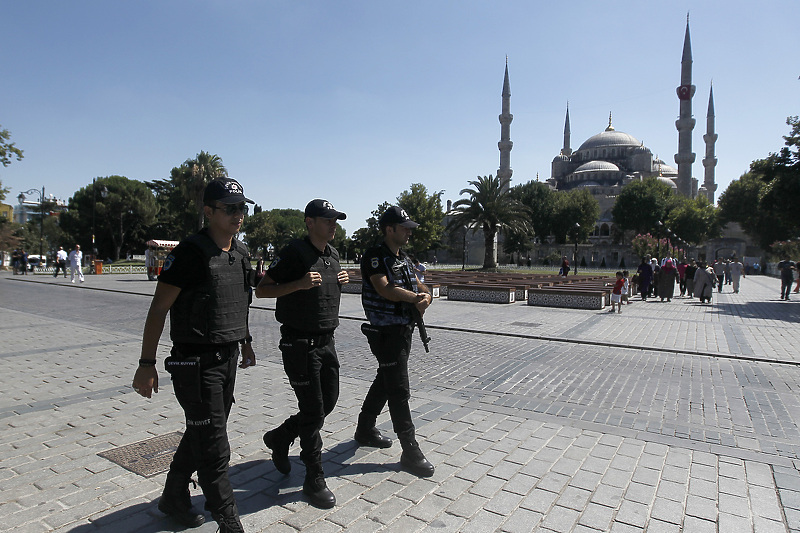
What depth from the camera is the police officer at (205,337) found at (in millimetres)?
2492

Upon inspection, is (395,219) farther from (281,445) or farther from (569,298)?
(569,298)

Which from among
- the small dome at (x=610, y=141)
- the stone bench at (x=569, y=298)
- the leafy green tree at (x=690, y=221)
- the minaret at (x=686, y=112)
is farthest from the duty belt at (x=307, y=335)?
the small dome at (x=610, y=141)

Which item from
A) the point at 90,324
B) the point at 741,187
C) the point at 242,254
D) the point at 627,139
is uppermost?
the point at 627,139

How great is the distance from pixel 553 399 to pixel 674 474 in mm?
1877

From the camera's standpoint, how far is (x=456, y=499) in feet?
10.3

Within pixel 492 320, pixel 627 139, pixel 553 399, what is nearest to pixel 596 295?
pixel 492 320

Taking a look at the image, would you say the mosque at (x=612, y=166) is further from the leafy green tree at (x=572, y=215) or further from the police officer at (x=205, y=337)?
the police officer at (x=205, y=337)

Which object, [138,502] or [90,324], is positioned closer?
[138,502]

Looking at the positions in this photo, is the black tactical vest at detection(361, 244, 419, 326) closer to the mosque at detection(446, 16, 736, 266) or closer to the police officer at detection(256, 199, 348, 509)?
the police officer at detection(256, 199, 348, 509)

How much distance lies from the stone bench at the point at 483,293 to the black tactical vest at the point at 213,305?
15.0 m

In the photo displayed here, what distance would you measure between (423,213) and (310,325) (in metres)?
50.3

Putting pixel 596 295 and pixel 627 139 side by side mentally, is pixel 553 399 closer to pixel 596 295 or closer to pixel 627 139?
pixel 596 295

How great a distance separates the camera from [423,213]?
174 ft

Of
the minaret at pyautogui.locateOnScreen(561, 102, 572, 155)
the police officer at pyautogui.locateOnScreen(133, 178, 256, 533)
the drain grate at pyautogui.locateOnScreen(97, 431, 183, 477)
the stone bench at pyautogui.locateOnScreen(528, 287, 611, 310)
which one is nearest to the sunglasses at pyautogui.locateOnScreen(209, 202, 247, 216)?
the police officer at pyautogui.locateOnScreen(133, 178, 256, 533)
